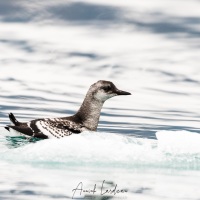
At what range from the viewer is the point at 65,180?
1066cm

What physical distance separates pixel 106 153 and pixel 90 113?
12.4 ft

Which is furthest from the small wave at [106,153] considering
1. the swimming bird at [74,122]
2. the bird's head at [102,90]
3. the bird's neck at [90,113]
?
the bird's head at [102,90]

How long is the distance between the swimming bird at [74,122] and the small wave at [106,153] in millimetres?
1802

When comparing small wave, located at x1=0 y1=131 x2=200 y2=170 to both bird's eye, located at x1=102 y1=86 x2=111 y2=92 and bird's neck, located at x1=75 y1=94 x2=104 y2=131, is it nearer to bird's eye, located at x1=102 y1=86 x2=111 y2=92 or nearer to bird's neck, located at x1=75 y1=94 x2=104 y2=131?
bird's neck, located at x1=75 y1=94 x2=104 y2=131

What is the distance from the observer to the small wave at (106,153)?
1242cm

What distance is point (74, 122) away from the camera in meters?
15.9

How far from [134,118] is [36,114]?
3.53m

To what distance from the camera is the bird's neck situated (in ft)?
53.5

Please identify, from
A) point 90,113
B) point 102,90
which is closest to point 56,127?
point 90,113

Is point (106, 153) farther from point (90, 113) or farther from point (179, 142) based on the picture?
point (90, 113)

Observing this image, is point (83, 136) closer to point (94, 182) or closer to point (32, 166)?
point (32, 166)

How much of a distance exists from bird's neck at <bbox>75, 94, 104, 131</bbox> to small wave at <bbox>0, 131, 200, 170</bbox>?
8.86ft

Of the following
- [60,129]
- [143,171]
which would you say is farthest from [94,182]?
[60,129]

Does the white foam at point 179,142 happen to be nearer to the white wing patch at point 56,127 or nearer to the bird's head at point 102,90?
the white wing patch at point 56,127
